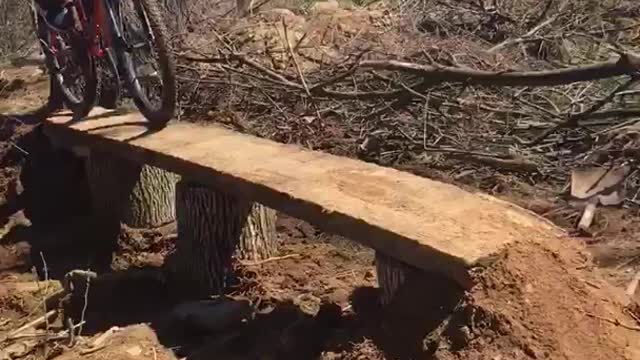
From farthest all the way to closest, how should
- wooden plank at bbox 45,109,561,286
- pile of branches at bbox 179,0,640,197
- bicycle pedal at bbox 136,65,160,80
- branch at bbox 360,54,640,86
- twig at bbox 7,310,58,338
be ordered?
bicycle pedal at bbox 136,65,160,80 < pile of branches at bbox 179,0,640,197 < branch at bbox 360,54,640,86 < twig at bbox 7,310,58,338 < wooden plank at bbox 45,109,561,286

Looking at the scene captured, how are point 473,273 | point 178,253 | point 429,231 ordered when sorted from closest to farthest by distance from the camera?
point 473,273
point 429,231
point 178,253

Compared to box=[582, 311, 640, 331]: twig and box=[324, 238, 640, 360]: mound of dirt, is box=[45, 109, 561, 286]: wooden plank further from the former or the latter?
box=[582, 311, 640, 331]: twig

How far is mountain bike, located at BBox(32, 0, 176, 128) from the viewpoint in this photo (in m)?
4.81

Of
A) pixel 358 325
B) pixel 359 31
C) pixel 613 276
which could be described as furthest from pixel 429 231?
pixel 359 31

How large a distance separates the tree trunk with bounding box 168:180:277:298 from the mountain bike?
25.7 inches

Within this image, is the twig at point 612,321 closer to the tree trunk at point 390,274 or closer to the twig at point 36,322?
the tree trunk at point 390,274

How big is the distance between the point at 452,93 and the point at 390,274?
197 cm

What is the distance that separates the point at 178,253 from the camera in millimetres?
4734

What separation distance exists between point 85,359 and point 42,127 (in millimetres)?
2697

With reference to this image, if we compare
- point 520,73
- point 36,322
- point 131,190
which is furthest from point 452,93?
point 36,322

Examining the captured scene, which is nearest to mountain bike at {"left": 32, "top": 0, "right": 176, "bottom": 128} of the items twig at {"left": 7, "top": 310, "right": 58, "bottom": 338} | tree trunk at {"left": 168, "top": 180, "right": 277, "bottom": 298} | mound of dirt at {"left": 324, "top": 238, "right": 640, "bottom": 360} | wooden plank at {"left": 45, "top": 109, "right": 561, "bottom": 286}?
wooden plank at {"left": 45, "top": 109, "right": 561, "bottom": 286}

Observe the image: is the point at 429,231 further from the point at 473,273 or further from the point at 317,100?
the point at 317,100

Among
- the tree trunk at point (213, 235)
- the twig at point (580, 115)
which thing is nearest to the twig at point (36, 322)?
the tree trunk at point (213, 235)

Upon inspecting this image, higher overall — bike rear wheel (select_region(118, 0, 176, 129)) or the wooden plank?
bike rear wheel (select_region(118, 0, 176, 129))
